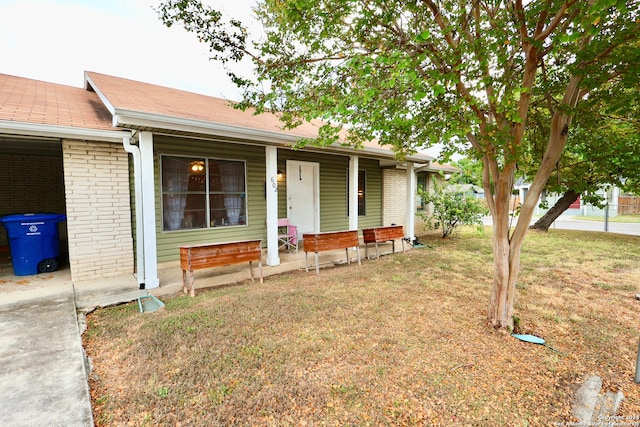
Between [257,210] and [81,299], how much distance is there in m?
3.71

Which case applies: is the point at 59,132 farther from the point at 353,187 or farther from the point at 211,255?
the point at 353,187

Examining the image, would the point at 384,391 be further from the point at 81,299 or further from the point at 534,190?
the point at 81,299

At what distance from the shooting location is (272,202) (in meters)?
5.96

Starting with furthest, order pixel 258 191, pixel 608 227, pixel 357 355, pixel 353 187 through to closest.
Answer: pixel 608 227, pixel 353 187, pixel 258 191, pixel 357 355

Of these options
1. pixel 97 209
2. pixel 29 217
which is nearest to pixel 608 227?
pixel 97 209

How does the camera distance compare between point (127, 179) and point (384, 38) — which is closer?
point (384, 38)

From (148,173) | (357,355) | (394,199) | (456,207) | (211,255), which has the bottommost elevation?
(357,355)

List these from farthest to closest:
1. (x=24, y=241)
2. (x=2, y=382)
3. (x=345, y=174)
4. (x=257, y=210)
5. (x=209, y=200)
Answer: (x=345, y=174) < (x=257, y=210) < (x=209, y=200) < (x=24, y=241) < (x=2, y=382)

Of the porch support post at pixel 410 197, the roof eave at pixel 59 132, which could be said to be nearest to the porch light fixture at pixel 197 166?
the roof eave at pixel 59 132

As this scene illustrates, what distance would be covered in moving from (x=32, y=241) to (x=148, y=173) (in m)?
2.68

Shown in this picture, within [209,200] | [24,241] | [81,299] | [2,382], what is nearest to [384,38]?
[209,200]

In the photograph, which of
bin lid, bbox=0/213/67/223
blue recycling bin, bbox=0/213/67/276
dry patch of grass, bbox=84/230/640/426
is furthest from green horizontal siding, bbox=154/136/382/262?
dry patch of grass, bbox=84/230/640/426

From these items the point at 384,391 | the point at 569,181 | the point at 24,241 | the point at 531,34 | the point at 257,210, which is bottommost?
the point at 384,391

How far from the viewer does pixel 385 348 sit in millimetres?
3023
